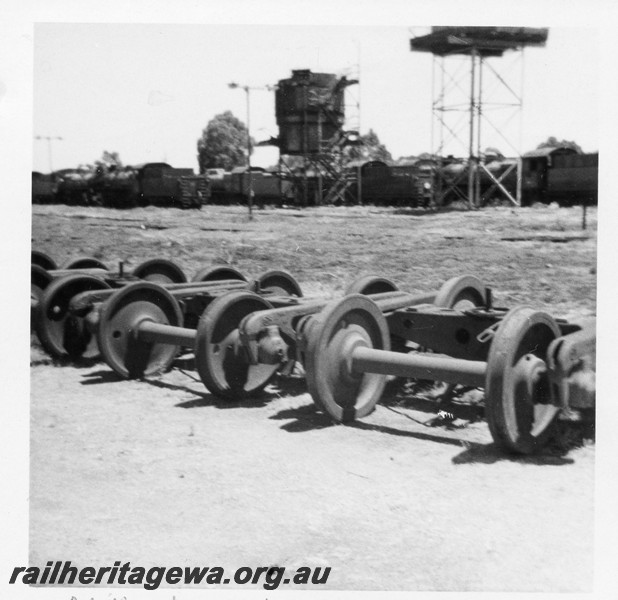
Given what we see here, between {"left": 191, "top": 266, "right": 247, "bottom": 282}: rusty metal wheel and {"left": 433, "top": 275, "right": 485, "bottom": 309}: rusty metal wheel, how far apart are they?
9.15 ft

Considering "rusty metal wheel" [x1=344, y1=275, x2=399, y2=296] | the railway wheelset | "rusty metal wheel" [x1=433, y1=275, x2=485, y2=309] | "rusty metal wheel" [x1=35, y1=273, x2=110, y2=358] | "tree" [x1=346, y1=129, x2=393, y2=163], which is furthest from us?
"tree" [x1=346, y1=129, x2=393, y2=163]

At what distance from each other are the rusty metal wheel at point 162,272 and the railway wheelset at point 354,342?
0.79m

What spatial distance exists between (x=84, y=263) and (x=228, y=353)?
13.4 feet

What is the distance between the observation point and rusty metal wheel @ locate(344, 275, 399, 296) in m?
7.43

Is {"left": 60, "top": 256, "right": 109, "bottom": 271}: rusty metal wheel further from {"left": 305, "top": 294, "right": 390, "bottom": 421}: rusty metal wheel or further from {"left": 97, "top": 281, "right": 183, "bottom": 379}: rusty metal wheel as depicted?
{"left": 305, "top": 294, "right": 390, "bottom": 421}: rusty metal wheel

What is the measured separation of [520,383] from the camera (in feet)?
16.1

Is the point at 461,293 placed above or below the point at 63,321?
above

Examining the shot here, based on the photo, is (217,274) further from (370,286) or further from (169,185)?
(169,185)

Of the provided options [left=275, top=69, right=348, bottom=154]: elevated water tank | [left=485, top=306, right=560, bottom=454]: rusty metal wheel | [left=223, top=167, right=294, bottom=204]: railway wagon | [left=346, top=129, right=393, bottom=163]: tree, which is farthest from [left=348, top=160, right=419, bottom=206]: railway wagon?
[left=485, top=306, right=560, bottom=454]: rusty metal wheel

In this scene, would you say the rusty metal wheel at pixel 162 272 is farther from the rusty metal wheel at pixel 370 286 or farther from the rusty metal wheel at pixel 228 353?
the rusty metal wheel at pixel 228 353

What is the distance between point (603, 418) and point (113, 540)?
125 inches

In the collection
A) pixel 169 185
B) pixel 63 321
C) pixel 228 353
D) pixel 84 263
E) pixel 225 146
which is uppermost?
pixel 225 146

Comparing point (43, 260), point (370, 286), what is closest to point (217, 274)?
point (370, 286)

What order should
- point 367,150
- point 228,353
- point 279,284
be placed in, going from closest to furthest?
point 228,353
point 279,284
point 367,150
